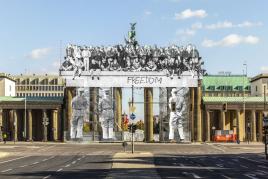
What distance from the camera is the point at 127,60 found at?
380ft

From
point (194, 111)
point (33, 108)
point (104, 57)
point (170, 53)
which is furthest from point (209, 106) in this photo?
point (33, 108)

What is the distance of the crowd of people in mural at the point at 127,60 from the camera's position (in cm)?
11538

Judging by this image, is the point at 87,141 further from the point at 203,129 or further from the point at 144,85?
the point at 203,129

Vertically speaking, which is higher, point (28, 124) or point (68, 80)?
point (68, 80)

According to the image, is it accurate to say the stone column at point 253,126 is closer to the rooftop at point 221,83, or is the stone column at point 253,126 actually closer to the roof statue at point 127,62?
the roof statue at point 127,62

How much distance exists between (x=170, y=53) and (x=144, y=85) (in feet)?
28.9

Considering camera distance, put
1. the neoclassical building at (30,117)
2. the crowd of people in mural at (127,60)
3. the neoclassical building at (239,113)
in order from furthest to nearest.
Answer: the neoclassical building at (30,117) → the neoclassical building at (239,113) → the crowd of people in mural at (127,60)

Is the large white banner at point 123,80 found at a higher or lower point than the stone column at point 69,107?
higher

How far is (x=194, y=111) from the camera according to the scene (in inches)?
4719

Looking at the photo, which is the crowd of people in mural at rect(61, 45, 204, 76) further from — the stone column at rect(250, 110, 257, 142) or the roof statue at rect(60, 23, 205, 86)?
the stone column at rect(250, 110, 257, 142)

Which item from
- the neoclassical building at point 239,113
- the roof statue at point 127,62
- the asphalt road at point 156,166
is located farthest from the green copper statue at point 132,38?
the asphalt road at point 156,166

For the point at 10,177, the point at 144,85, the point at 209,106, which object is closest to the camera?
the point at 10,177

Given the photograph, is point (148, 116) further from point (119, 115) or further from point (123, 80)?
point (123, 80)

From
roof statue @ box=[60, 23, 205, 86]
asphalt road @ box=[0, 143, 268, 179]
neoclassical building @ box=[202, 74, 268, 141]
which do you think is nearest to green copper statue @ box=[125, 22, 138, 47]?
roof statue @ box=[60, 23, 205, 86]
